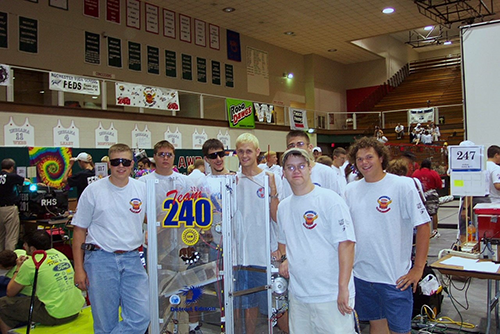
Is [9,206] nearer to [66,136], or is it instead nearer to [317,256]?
[66,136]

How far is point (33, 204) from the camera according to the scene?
823cm

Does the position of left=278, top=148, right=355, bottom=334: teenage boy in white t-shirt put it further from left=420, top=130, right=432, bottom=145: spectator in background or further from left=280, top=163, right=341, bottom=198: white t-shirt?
left=420, top=130, right=432, bottom=145: spectator in background

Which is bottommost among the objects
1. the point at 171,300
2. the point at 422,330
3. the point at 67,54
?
the point at 422,330

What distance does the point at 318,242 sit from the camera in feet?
8.57

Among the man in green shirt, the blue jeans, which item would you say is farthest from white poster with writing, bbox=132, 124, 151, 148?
the blue jeans

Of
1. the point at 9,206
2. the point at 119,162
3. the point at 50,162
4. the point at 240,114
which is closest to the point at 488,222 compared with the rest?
the point at 119,162

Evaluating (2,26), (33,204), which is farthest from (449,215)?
(2,26)

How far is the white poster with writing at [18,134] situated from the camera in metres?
9.22

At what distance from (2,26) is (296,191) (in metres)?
11.4

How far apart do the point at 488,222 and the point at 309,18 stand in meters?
14.4

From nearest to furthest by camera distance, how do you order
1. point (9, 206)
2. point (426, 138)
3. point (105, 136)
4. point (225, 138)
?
point (9, 206), point (105, 136), point (225, 138), point (426, 138)

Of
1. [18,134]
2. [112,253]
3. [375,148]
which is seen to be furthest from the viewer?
[18,134]

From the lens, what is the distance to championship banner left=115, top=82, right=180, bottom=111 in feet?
37.0

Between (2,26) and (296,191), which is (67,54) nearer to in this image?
(2,26)
